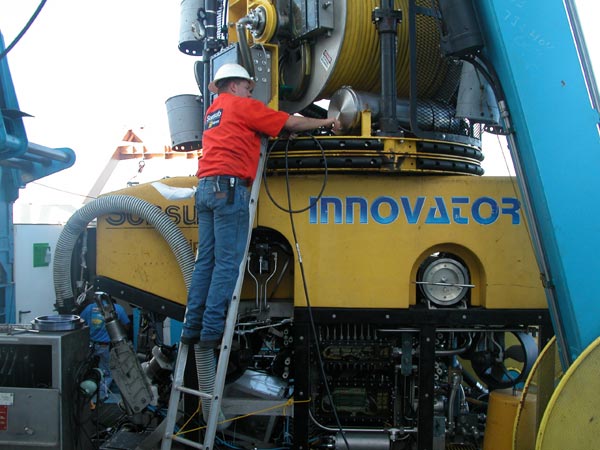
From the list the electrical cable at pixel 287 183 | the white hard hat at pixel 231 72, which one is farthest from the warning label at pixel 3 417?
the white hard hat at pixel 231 72

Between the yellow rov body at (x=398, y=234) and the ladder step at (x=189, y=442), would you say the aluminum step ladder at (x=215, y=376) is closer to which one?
the ladder step at (x=189, y=442)

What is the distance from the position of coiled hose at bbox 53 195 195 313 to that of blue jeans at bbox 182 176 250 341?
238 mm

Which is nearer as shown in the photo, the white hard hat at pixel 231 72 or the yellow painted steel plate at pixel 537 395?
the yellow painted steel plate at pixel 537 395

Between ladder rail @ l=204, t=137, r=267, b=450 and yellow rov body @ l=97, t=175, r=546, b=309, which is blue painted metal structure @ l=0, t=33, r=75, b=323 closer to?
ladder rail @ l=204, t=137, r=267, b=450

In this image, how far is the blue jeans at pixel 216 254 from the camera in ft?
9.55

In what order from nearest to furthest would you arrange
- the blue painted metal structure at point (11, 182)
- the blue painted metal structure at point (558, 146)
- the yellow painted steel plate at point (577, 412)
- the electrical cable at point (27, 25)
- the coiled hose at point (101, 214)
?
the yellow painted steel plate at point (577, 412)
the blue painted metal structure at point (558, 146)
the electrical cable at point (27, 25)
the coiled hose at point (101, 214)
the blue painted metal structure at point (11, 182)

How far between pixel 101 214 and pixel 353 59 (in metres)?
1.88

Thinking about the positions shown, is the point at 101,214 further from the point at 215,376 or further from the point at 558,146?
the point at 558,146

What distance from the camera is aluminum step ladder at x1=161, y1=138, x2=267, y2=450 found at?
9.35 feet

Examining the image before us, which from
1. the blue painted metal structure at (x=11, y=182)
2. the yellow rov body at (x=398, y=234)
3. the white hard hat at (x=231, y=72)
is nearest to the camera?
the white hard hat at (x=231, y=72)

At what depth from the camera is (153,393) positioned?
3537mm

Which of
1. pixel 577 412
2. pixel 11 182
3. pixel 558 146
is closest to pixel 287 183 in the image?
pixel 558 146

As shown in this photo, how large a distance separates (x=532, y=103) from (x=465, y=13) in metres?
0.59

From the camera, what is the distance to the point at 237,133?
2.95m
